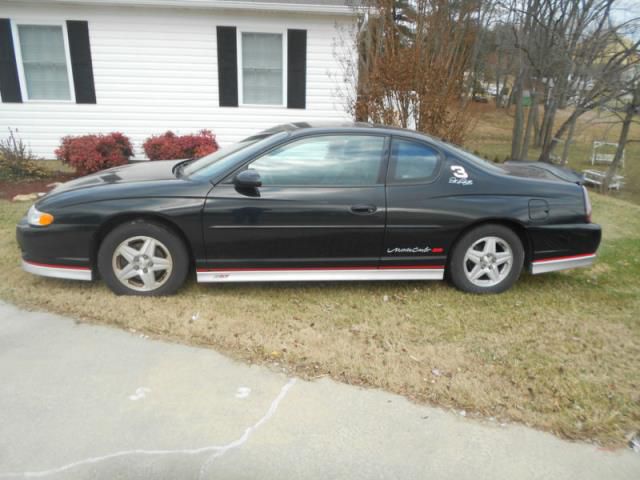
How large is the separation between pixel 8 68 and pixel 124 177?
7.72m

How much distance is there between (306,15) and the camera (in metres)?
9.75

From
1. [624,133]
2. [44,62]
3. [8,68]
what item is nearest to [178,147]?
[44,62]

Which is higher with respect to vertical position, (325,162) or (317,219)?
(325,162)

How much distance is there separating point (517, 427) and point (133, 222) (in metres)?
3.12

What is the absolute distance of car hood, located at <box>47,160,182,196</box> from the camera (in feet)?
13.5

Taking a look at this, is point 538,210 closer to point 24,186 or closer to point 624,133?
point 24,186

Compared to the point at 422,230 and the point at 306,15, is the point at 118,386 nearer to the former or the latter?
the point at 422,230

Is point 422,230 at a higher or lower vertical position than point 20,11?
lower

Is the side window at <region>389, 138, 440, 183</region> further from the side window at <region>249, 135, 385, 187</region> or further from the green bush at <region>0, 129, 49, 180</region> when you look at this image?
the green bush at <region>0, 129, 49, 180</region>

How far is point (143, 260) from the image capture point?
397 centimetres

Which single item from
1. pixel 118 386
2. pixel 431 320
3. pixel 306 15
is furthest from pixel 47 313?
pixel 306 15

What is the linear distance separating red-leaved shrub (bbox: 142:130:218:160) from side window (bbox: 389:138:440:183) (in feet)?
17.5

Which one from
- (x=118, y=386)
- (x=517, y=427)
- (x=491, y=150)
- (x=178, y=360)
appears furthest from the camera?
(x=491, y=150)

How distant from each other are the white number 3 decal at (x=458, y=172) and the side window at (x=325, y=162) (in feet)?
2.11
